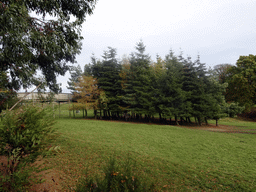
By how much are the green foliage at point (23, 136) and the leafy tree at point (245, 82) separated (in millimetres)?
34702

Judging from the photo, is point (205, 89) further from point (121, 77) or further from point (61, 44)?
point (61, 44)

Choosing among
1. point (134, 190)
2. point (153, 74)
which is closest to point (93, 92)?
point (153, 74)

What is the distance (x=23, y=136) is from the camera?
3.38 meters

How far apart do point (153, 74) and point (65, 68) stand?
11690mm

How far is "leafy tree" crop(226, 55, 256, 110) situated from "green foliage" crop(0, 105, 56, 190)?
34702 mm

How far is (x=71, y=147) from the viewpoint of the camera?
7.33 meters

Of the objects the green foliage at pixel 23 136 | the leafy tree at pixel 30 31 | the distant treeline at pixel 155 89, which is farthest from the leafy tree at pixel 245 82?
the green foliage at pixel 23 136

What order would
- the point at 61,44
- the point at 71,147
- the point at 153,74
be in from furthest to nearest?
1. the point at 153,74
2. the point at 71,147
3. the point at 61,44

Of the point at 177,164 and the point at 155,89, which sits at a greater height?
the point at 155,89

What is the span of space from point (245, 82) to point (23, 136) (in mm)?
36298

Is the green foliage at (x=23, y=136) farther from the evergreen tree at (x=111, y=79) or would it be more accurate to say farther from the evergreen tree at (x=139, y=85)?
the evergreen tree at (x=111, y=79)

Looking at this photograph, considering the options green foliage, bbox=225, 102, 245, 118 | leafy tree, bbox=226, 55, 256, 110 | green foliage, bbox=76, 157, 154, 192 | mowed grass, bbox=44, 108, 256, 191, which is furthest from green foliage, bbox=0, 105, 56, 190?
leafy tree, bbox=226, 55, 256, 110

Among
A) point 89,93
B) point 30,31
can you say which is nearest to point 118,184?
point 30,31

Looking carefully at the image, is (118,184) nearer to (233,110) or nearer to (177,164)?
(177,164)
